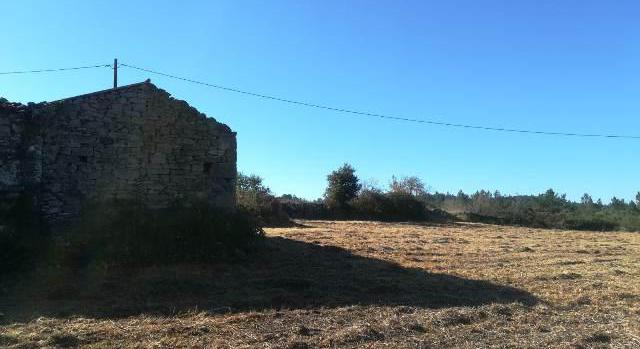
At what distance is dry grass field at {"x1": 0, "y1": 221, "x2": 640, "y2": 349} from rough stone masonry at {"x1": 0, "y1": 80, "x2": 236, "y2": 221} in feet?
9.12

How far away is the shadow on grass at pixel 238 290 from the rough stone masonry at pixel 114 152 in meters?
3.13

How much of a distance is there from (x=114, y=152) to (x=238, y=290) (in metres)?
6.09

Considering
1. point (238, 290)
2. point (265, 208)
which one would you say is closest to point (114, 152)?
point (238, 290)

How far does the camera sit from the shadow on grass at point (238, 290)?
28.8 feet

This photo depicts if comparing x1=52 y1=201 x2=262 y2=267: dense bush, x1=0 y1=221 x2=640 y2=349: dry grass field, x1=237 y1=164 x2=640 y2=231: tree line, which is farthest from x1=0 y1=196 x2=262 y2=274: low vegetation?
x1=237 y1=164 x2=640 y2=231: tree line

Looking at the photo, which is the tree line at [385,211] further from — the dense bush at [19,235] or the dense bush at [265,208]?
the dense bush at [19,235]

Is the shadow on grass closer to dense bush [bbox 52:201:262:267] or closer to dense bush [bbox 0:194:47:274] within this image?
dense bush [bbox 52:201:262:267]

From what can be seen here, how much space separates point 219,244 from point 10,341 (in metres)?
6.88

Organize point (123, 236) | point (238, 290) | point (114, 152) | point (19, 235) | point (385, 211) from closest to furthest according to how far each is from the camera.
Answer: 1. point (238, 290)
2. point (19, 235)
3. point (123, 236)
4. point (114, 152)
5. point (385, 211)

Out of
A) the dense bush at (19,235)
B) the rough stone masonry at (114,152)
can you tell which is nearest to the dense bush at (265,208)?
the rough stone masonry at (114,152)

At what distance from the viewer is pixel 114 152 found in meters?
14.4

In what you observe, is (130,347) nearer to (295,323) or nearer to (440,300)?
(295,323)

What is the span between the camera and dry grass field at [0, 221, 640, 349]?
22.7 feet

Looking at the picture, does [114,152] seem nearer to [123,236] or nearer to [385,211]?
[123,236]
